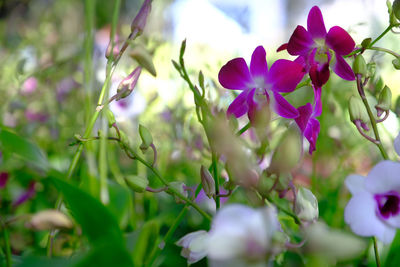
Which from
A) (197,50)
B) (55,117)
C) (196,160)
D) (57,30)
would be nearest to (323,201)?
(196,160)

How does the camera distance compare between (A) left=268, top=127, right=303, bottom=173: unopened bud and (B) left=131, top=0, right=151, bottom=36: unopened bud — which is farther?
(B) left=131, top=0, right=151, bottom=36: unopened bud

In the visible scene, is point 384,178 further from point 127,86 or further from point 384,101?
point 127,86

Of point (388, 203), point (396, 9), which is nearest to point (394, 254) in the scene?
point (388, 203)

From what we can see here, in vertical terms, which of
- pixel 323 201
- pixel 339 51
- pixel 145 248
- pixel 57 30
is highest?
pixel 57 30

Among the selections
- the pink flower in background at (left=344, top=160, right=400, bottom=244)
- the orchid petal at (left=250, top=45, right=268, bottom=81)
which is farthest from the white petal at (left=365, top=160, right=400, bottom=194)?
the orchid petal at (left=250, top=45, right=268, bottom=81)

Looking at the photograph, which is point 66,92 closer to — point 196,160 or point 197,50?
point 197,50

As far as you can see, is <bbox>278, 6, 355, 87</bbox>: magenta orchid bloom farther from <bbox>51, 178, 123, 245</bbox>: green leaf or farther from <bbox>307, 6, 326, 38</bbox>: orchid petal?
<bbox>51, 178, 123, 245</bbox>: green leaf

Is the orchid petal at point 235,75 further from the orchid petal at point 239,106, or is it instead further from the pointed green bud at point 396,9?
the pointed green bud at point 396,9
